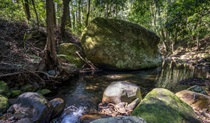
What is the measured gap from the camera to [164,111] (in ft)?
9.91

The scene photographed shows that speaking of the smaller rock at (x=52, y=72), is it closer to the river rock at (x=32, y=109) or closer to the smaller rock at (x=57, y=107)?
the smaller rock at (x=57, y=107)

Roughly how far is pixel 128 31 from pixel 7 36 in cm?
605

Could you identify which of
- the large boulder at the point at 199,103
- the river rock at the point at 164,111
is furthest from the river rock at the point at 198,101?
the river rock at the point at 164,111

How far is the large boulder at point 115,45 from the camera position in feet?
28.8

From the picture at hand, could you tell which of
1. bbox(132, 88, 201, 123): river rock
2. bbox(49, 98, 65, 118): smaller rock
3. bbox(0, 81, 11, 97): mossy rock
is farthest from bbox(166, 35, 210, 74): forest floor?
bbox(0, 81, 11, 97): mossy rock

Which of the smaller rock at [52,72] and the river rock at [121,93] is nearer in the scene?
the river rock at [121,93]

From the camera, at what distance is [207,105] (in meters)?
4.10

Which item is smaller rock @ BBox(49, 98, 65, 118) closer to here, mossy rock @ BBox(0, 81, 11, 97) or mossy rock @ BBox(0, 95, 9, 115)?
mossy rock @ BBox(0, 95, 9, 115)

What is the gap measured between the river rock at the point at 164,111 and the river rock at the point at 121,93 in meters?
1.02

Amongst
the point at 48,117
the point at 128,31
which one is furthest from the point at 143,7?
the point at 48,117

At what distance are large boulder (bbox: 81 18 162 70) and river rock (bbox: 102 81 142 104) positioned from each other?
4.17 metres

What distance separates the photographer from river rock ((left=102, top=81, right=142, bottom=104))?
4.44 meters

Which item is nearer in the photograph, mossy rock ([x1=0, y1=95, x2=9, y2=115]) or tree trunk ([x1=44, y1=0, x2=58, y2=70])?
mossy rock ([x1=0, y1=95, x2=9, y2=115])

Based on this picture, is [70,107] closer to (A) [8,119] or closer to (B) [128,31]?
(A) [8,119]
